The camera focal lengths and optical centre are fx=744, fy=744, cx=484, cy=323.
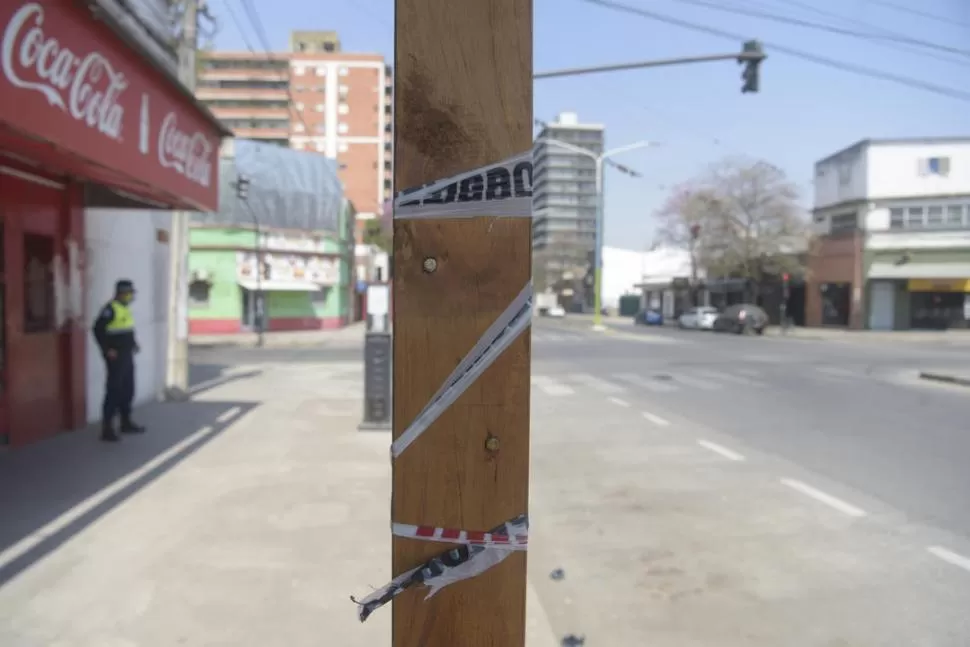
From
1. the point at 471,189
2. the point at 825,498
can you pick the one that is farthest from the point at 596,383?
the point at 471,189

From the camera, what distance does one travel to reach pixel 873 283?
41.3 meters

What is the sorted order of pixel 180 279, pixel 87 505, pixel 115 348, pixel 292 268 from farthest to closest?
pixel 292 268 < pixel 180 279 < pixel 115 348 < pixel 87 505

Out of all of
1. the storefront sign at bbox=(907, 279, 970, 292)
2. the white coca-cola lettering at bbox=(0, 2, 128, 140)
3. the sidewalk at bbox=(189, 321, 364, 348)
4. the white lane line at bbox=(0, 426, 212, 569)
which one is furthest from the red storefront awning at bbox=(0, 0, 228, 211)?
the storefront sign at bbox=(907, 279, 970, 292)

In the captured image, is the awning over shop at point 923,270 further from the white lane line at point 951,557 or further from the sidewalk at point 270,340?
the white lane line at point 951,557

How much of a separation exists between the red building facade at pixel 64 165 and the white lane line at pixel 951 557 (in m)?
6.09

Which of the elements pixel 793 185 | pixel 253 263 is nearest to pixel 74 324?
pixel 253 263

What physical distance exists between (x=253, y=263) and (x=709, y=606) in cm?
3309

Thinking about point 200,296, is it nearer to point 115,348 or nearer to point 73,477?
point 115,348

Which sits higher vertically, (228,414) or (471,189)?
(471,189)

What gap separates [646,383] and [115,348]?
33.4 feet

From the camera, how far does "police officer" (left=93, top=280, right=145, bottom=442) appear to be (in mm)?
7543

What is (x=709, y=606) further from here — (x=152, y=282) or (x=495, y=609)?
(x=152, y=282)

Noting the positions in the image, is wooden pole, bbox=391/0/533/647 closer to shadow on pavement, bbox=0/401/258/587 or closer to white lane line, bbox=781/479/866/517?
shadow on pavement, bbox=0/401/258/587

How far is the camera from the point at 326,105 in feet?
251
